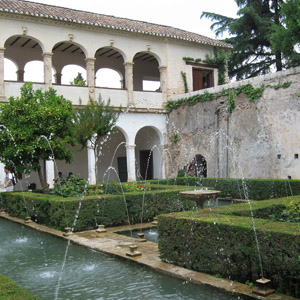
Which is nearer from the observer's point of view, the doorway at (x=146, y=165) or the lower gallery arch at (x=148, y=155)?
the lower gallery arch at (x=148, y=155)

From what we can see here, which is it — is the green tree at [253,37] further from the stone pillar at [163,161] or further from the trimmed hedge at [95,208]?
the trimmed hedge at [95,208]

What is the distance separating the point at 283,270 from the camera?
409 cm

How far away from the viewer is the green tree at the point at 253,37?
919 inches

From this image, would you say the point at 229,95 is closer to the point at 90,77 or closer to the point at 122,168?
the point at 90,77

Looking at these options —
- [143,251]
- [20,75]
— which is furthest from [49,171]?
[143,251]

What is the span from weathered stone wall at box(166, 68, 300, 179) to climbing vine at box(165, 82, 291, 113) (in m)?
0.14

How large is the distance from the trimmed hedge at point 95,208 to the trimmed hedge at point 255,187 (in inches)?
134

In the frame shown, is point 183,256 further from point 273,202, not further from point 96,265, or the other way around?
point 273,202

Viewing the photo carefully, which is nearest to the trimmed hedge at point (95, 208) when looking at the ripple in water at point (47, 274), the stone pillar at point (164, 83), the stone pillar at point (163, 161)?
the ripple in water at point (47, 274)

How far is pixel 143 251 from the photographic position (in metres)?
6.39

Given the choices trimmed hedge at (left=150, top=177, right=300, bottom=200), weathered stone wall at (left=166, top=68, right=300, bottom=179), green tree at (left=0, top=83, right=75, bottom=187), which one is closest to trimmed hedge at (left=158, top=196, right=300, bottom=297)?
trimmed hedge at (left=150, top=177, right=300, bottom=200)

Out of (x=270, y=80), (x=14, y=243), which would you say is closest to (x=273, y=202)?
(x=14, y=243)

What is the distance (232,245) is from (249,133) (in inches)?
455

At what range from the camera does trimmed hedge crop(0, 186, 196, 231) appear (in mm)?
8570
